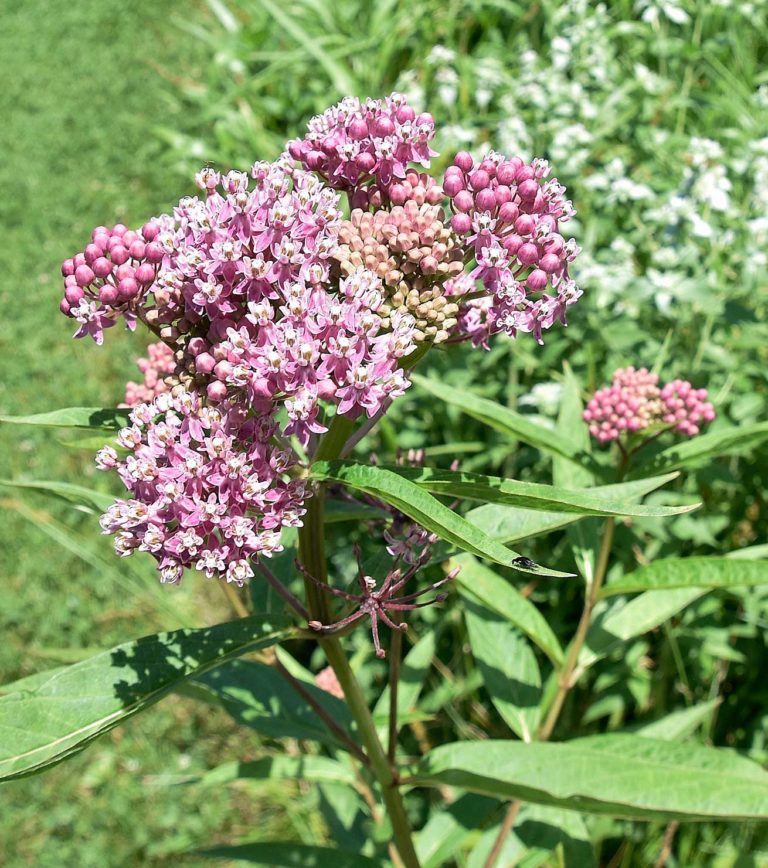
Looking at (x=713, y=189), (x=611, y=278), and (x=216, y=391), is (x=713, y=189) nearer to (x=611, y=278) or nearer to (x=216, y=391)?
(x=611, y=278)

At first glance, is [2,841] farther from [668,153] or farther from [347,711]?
[668,153]

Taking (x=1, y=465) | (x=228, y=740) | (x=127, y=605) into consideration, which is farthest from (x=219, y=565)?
(x=1, y=465)

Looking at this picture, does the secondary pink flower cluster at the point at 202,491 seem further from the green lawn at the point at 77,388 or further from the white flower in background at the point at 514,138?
the white flower in background at the point at 514,138

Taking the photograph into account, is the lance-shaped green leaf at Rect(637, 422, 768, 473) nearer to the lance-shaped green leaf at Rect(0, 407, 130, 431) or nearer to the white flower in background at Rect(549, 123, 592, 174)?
the lance-shaped green leaf at Rect(0, 407, 130, 431)

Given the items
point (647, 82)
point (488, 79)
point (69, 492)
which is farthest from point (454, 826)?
point (488, 79)

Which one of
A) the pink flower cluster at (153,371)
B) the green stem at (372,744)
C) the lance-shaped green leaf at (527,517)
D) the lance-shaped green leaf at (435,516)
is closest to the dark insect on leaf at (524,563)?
the lance-shaped green leaf at (435,516)
